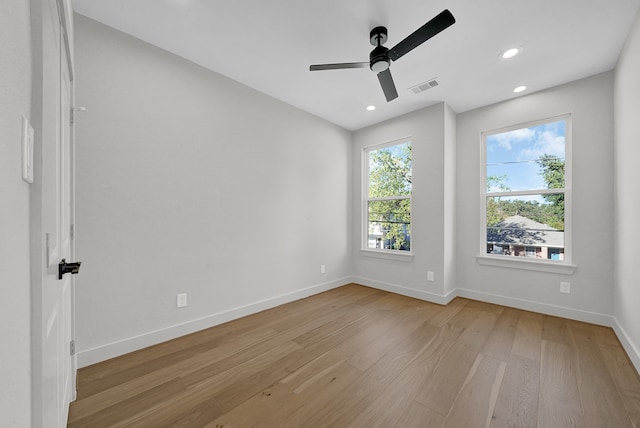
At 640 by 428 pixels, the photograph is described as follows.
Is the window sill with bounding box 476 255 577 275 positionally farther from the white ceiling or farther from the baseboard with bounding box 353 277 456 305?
the white ceiling

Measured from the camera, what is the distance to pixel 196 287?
101 inches

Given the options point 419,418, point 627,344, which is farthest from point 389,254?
point 419,418

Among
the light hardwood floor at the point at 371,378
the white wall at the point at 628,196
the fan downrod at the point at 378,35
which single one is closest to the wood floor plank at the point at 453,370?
the light hardwood floor at the point at 371,378

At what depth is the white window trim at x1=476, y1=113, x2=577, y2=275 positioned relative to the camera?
2941 mm

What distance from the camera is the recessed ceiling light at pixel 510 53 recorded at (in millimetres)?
2360

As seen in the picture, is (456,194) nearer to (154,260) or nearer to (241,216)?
(241,216)

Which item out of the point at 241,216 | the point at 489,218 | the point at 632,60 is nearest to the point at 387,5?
the point at 632,60

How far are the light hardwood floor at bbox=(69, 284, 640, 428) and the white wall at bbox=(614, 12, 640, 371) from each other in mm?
320

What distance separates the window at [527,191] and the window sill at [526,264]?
7cm

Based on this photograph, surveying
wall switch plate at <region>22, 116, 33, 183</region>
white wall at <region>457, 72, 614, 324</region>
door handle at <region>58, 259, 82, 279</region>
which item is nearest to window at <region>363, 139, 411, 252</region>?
white wall at <region>457, 72, 614, 324</region>

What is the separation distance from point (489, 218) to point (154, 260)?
13.1 feet

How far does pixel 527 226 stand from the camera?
10.7 feet

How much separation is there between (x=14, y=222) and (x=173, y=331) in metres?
2.30

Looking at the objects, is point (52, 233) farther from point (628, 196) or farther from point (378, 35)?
point (628, 196)
